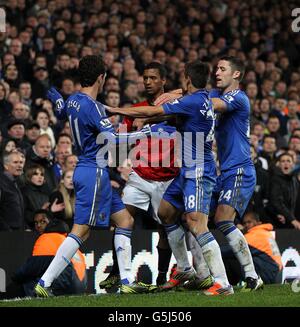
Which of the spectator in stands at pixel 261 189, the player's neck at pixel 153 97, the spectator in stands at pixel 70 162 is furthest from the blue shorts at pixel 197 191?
the spectator in stands at pixel 261 189

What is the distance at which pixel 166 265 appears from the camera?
10.5m

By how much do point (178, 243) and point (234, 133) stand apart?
126cm

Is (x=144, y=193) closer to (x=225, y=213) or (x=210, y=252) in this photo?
(x=225, y=213)

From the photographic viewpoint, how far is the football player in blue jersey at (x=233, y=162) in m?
9.67

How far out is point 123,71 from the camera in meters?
17.8

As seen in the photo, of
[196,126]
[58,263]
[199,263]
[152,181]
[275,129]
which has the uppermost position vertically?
[196,126]

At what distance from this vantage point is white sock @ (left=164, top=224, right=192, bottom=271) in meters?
10.1

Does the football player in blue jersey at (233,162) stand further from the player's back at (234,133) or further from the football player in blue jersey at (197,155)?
the football player in blue jersey at (197,155)

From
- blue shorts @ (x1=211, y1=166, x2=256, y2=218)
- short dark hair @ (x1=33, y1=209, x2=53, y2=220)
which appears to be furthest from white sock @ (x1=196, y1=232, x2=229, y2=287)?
short dark hair @ (x1=33, y1=209, x2=53, y2=220)

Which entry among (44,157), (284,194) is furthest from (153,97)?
(284,194)

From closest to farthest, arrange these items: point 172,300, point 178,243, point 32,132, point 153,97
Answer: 1. point 172,300
2. point 178,243
3. point 153,97
4. point 32,132

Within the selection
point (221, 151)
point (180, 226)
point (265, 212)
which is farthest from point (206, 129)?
point (265, 212)

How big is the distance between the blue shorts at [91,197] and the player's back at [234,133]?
1287mm
